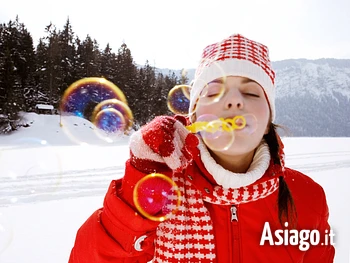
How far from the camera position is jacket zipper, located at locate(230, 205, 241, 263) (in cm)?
124

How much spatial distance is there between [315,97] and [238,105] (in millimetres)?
172609

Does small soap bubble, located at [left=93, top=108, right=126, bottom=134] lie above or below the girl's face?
below

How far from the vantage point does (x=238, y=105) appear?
124cm

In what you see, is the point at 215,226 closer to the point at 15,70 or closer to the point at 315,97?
the point at 15,70

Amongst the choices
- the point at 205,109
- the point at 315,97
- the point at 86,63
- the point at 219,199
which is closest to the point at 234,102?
the point at 205,109

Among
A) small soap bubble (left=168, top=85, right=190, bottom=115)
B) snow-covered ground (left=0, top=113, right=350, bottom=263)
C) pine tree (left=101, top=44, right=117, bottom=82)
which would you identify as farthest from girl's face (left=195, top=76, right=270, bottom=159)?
pine tree (left=101, top=44, right=117, bottom=82)

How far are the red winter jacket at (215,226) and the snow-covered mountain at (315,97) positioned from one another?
294ft

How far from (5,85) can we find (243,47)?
85.7 ft

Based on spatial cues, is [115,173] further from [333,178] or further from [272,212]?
[272,212]

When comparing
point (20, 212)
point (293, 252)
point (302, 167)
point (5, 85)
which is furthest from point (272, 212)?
point (5, 85)

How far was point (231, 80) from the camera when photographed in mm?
1392

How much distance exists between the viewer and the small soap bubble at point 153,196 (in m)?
1.10

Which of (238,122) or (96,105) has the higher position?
(238,122)

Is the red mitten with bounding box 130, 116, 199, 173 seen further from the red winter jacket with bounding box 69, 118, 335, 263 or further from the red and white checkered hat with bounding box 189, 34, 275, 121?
the red and white checkered hat with bounding box 189, 34, 275, 121
